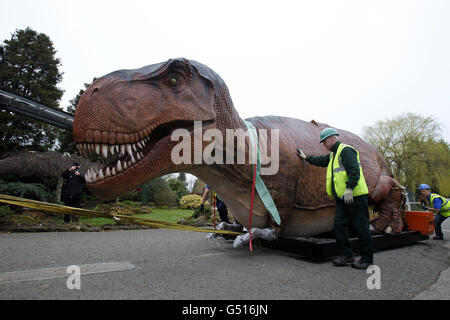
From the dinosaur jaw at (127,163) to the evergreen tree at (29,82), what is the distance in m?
13.0

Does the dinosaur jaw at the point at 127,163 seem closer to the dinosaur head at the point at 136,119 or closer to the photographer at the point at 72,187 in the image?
the dinosaur head at the point at 136,119

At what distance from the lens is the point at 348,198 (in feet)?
9.08

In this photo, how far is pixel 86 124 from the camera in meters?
2.03

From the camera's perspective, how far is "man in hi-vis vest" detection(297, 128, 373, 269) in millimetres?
2795

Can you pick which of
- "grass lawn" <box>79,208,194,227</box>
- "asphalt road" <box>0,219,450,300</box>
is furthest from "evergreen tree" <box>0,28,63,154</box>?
"asphalt road" <box>0,219,450,300</box>

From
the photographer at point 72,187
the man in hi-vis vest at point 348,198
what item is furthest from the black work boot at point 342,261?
the photographer at point 72,187

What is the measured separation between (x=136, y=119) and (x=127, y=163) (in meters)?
0.37

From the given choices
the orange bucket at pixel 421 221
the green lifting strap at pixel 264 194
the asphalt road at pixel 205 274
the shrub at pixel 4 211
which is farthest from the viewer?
the shrub at pixel 4 211

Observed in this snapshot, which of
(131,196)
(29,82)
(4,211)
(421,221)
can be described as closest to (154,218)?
(4,211)

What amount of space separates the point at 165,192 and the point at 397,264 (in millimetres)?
15643

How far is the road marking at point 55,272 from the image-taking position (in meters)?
2.29

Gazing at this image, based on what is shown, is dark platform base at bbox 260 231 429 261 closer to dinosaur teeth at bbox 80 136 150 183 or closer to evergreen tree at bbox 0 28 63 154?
dinosaur teeth at bbox 80 136 150 183
